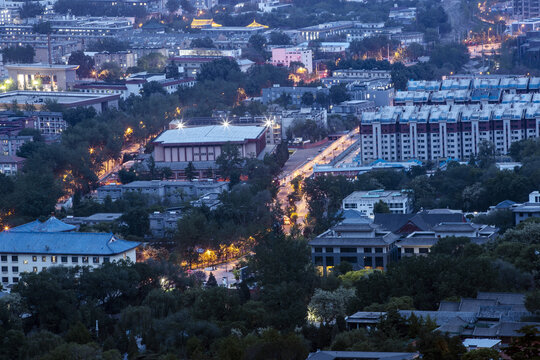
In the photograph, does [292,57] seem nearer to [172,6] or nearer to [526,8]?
[526,8]

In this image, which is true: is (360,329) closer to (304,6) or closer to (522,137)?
(522,137)

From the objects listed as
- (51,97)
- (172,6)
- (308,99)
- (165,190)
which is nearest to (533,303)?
(165,190)

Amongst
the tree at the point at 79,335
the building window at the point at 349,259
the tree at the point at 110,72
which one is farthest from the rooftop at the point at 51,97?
the tree at the point at 79,335

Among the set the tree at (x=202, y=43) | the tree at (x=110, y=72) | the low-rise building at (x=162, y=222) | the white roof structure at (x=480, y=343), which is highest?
the tree at (x=202, y=43)

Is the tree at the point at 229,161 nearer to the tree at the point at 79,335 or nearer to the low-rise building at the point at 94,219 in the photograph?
the low-rise building at the point at 94,219

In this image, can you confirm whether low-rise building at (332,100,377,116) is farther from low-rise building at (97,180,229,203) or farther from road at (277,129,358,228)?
low-rise building at (97,180,229,203)

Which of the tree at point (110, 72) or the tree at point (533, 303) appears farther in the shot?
the tree at point (110, 72)
